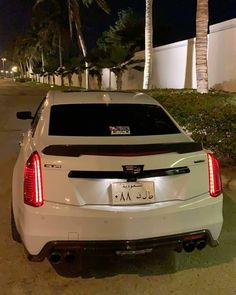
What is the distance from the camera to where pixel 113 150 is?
12.7 ft

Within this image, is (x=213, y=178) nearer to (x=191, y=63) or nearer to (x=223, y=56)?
(x=223, y=56)

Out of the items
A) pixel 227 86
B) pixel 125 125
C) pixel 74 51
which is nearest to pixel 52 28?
pixel 74 51

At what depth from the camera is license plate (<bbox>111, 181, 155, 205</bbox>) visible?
377cm

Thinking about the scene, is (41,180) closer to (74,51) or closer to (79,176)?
(79,176)

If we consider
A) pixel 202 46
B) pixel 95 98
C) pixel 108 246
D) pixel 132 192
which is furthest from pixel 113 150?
pixel 202 46

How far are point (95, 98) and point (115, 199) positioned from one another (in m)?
1.78

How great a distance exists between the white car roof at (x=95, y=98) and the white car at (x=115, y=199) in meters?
1.10

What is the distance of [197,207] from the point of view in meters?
4.01

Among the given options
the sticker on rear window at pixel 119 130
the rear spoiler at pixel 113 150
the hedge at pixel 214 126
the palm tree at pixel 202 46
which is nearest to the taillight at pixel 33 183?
the rear spoiler at pixel 113 150

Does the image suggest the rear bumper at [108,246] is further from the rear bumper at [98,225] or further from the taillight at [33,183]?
the taillight at [33,183]

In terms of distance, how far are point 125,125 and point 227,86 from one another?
12.0 metres

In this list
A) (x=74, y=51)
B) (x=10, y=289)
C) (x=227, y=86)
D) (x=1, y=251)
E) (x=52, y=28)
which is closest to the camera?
(x=10, y=289)

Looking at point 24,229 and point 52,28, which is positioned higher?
point 52,28

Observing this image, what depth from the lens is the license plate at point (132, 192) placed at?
377cm
